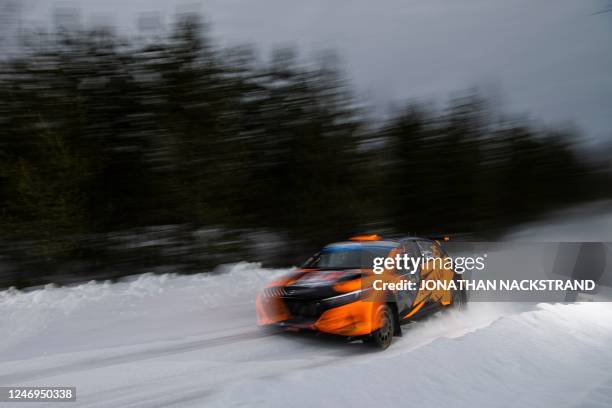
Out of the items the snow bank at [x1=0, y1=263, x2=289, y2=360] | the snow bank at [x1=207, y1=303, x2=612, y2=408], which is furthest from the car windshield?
the snow bank at [x1=0, y1=263, x2=289, y2=360]

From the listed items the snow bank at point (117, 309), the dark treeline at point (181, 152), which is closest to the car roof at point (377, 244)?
the snow bank at point (117, 309)

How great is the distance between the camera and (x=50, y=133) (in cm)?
1284

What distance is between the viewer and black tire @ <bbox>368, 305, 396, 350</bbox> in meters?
6.64

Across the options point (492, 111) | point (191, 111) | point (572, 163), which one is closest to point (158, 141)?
point (191, 111)

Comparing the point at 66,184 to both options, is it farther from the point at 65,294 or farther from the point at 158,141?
the point at 65,294

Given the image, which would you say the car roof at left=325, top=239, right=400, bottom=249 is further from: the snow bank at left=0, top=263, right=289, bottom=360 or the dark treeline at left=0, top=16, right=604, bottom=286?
the dark treeline at left=0, top=16, right=604, bottom=286

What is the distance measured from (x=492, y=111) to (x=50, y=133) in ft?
56.7

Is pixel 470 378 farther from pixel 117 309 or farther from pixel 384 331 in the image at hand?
pixel 117 309

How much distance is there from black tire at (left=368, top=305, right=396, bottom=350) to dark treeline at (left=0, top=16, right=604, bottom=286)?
315 inches

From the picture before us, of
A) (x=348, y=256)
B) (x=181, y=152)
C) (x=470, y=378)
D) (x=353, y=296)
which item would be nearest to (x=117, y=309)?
(x=348, y=256)

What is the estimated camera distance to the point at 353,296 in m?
6.56

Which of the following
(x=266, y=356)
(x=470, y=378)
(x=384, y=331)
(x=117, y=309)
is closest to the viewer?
(x=470, y=378)

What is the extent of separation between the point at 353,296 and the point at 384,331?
712 millimetres

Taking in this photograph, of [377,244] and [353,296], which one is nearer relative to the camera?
[353,296]
